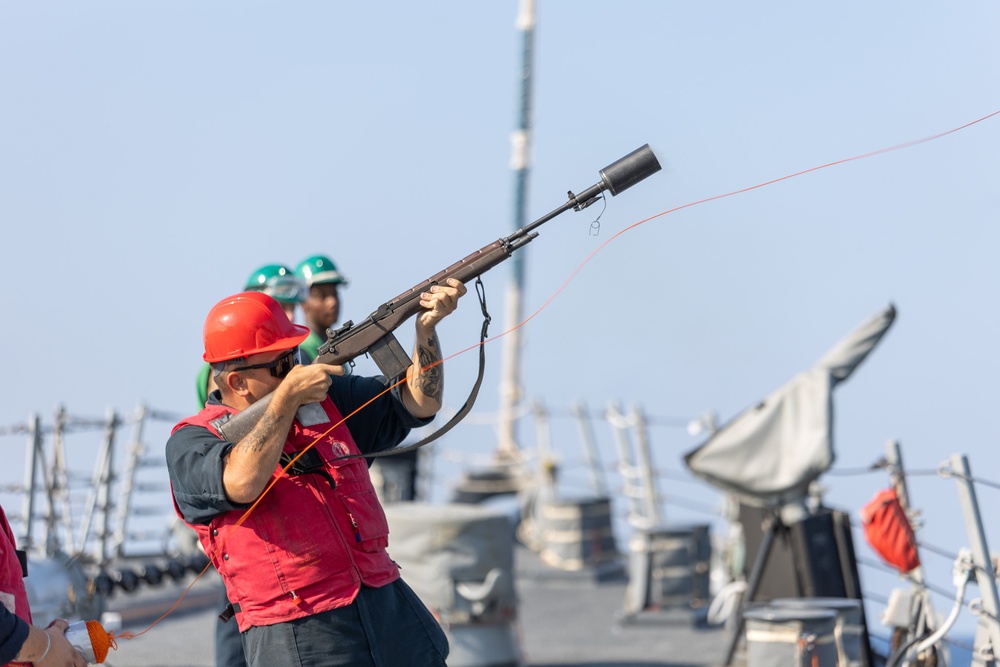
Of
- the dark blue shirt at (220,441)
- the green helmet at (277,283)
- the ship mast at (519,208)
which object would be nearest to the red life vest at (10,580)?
the dark blue shirt at (220,441)

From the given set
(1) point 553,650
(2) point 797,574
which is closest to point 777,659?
(2) point 797,574

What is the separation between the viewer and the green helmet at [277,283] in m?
5.47

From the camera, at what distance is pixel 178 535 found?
415 inches

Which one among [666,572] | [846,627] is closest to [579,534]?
[666,572]

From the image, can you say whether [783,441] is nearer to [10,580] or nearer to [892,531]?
[892,531]

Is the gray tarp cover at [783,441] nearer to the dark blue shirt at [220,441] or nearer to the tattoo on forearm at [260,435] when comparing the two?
the dark blue shirt at [220,441]

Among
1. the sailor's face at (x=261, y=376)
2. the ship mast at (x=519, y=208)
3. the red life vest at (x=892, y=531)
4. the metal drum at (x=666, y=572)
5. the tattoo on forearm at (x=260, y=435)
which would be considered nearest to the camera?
the tattoo on forearm at (x=260, y=435)

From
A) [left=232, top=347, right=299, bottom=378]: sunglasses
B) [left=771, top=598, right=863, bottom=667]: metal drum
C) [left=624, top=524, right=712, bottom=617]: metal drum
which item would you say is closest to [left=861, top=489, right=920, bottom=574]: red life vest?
[left=771, top=598, right=863, bottom=667]: metal drum

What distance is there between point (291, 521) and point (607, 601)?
7338 millimetres

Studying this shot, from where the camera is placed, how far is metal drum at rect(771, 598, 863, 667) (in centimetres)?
539

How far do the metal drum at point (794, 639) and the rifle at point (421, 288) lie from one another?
2.23 metres

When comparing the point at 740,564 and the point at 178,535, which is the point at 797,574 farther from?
the point at 178,535

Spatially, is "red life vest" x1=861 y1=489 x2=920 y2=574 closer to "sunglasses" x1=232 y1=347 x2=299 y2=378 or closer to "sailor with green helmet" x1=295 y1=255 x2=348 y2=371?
"sailor with green helmet" x1=295 y1=255 x2=348 y2=371

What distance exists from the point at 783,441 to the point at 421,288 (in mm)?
3480
